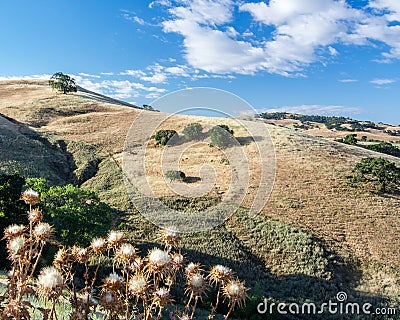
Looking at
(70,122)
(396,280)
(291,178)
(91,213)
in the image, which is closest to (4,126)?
(70,122)

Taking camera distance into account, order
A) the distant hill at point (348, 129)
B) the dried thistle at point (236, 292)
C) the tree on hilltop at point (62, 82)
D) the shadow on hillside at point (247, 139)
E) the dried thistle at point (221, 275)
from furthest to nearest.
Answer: the distant hill at point (348, 129) → the tree on hilltop at point (62, 82) → the shadow on hillside at point (247, 139) → the dried thistle at point (221, 275) → the dried thistle at point (236, 292)

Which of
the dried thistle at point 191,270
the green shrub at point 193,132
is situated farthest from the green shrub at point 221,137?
the dried thistle at point 191,270

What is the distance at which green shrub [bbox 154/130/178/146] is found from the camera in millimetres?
48250

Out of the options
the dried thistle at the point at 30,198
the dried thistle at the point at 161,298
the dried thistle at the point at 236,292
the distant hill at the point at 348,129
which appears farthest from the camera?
the distant hill at the point at 348,129

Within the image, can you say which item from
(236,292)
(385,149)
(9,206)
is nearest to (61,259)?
(236,292)

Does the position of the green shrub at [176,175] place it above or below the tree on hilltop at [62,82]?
below

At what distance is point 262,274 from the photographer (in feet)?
74.1

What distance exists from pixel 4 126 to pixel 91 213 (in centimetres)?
3333

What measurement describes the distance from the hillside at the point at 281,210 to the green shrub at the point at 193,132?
389 centimetres

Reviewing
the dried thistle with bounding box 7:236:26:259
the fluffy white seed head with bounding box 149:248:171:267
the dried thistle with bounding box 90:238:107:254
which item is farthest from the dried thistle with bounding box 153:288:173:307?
Answer: the dried thistle with bounding box 7:236:26:259

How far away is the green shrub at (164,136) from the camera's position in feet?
158

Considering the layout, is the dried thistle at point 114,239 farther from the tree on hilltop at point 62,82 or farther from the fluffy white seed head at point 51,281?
the tree on hilltop at point 62,82

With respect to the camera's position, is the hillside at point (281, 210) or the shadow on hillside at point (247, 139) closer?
the hillside at point (281, 210)

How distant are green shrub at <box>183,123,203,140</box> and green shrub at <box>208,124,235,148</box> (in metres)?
1.85
